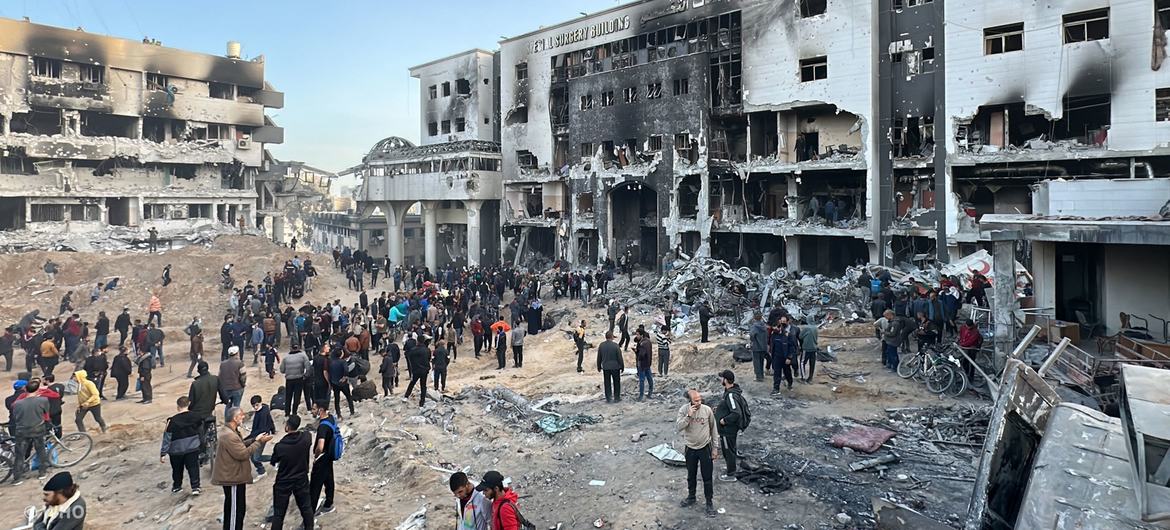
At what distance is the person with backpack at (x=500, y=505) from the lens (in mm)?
6047

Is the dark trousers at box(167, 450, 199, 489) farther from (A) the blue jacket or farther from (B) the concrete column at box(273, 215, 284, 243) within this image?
(B) the concrete column at box(273, 215, 284, 243)

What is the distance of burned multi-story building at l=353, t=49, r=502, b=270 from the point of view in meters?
43.6

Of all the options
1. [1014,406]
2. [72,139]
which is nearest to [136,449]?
[1014,406]

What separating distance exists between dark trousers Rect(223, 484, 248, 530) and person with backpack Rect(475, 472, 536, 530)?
12.3ft

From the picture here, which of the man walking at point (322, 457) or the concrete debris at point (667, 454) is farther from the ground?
the man walking at point (322, 457)

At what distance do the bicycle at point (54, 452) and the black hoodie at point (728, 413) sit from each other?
1090cm

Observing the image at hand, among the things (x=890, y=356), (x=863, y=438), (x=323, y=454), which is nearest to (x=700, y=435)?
(x=863, y=438)

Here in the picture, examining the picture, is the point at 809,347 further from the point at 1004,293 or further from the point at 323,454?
the point at 323,454

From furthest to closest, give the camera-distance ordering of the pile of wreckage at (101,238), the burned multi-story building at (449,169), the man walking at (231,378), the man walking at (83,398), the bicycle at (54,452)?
the burned multi-story building at (449,169), the pile of wreckage at (101,238), the man walking at (83,398), the man walking at (231,378), the bicycle at (54,452)

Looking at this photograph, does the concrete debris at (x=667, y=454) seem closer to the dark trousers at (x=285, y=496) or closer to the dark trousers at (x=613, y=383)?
the dark trousers at (x=613, y=383)

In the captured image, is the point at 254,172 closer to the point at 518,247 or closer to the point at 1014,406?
the point at 518,247

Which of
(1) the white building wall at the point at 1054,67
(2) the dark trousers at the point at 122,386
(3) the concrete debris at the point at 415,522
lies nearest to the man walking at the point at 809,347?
(3) the concrete debris at the point at 415,522

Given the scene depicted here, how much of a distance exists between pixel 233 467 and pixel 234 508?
1.98 ft

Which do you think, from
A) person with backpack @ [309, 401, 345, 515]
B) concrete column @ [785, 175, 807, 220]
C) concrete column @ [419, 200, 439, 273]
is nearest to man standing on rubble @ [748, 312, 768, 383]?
person with backpack @ [309, 401, 345, 515]
